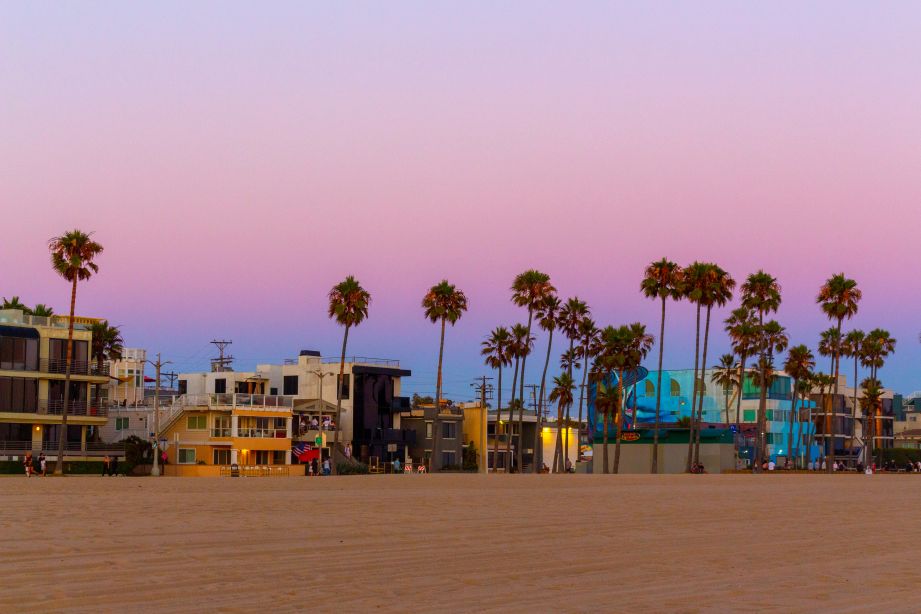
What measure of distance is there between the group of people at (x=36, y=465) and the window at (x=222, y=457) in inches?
642

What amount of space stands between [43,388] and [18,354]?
3.03 meters

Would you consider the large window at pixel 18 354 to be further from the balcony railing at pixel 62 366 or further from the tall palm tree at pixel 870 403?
the tall palm tree at pixel 870 403

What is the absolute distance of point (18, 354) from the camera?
273ft

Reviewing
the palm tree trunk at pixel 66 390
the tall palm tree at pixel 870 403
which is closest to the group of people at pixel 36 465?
the palm tree trunk at pixel 66 390

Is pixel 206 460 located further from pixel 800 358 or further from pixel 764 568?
pixel 764 568

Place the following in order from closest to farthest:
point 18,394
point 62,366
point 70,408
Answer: point 18,394 → point 62,366 → point 70,408

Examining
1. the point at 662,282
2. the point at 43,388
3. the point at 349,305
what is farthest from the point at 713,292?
the point at 43,388

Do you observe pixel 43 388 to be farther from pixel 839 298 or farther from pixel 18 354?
pixel 839 298

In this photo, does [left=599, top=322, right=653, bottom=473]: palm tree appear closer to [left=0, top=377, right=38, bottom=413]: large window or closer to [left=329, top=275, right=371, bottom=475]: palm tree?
[left=329, top=275, right=371, bottom=475]: palm tree

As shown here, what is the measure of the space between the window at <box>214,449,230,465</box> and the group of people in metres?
16.3

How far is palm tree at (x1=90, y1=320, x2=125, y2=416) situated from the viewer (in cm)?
9494

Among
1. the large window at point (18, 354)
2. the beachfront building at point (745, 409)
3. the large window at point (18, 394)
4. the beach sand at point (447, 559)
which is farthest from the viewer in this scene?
the beachfront building at point (745, 409)

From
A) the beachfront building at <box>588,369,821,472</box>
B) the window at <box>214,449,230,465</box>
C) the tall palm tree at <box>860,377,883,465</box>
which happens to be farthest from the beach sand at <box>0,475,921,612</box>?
the tall palm tree at <box>860,377,883,465</box>

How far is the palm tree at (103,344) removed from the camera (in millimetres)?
94938
